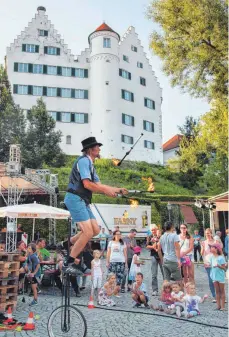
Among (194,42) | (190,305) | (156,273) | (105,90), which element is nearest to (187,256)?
(156,273)

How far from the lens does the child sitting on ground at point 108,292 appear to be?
9.80m

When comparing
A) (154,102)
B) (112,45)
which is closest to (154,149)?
(154,102)

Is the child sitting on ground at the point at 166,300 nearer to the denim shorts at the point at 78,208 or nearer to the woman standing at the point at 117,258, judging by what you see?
the woman standing at the point at 117,258

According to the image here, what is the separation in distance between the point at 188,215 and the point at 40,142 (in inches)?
753

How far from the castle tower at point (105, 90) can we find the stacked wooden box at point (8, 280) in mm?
42152

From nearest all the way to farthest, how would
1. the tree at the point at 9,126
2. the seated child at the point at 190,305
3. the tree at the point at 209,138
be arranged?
the seated child at the point at 190,305
the tree at the point at 209,138
the tree at the point at 9,126

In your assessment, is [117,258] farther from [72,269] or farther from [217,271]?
[72,269]

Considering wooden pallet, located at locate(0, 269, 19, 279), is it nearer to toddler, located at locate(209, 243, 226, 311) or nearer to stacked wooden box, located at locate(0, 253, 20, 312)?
stacked wooden box, located at locate(0, 253, 20, 312)

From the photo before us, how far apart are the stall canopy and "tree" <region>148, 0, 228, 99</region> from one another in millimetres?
18786

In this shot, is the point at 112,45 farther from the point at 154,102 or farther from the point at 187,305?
the point at 187,305

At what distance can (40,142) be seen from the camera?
142 ft

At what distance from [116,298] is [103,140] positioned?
134ft

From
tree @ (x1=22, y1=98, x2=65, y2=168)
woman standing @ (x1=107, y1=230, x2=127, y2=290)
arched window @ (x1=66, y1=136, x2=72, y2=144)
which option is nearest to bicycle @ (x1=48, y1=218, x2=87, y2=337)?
→ woman standing @ (x1=107, y1=230, x2=127, y2=290)

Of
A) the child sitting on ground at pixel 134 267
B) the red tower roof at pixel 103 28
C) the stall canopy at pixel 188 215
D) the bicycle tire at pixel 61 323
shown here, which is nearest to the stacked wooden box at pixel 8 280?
the bicycle tire at pixel 61 323
